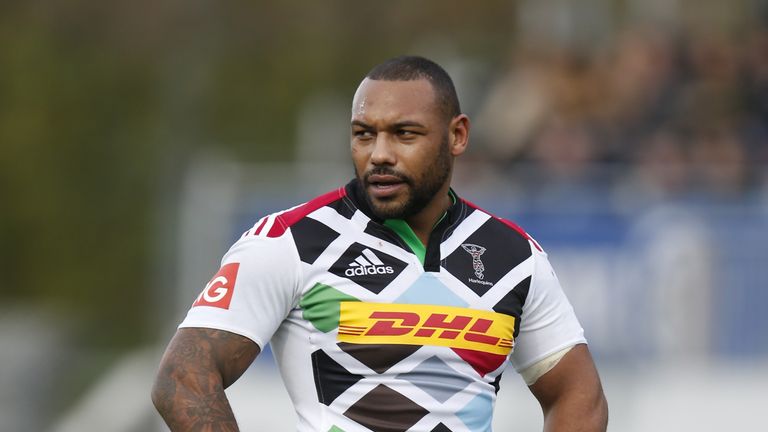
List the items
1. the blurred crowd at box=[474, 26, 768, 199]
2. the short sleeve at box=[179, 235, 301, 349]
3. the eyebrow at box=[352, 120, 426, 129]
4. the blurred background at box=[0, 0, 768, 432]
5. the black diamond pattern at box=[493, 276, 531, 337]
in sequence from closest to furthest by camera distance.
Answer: the short sleeve at box=[179, 235, 301, 349] → the eyebrow at box=[352, 120, 426, 129] → the black diamond pattern at box=[493, 276, 531, 337] → the blurred background at box=[0, 0, 768, 432] → the blurred crowd at box=[474, 26, 768, 199]

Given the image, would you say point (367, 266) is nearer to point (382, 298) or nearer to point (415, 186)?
point (382, 298)

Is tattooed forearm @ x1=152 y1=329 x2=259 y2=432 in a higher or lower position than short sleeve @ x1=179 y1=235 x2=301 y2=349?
lower

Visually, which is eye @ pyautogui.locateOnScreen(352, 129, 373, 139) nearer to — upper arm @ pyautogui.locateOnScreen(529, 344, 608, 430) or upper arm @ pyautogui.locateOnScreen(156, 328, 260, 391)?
upper arm @ pyautogui.locateOnScreen(156, 328, 260, 391)

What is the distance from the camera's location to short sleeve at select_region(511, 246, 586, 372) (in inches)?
225

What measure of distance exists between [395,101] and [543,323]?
987 millimetres

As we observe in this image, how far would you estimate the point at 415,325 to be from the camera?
536cm

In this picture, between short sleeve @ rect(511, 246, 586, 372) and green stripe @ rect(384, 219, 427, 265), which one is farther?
short sleeve @ rect(511, 246, 586, 372)

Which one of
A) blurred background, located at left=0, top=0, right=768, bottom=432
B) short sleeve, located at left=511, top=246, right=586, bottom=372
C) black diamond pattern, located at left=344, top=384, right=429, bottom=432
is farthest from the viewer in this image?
blurred background, located at left=0, top=0, right=768, bottom=432

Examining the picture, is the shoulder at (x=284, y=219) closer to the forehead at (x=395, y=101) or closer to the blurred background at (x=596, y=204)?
the forehead at (x=395, y=101)

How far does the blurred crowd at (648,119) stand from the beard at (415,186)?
Result: 5.80 m

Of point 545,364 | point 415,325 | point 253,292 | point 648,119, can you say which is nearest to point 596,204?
point 648,119

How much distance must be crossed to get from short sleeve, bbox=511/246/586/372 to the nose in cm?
71

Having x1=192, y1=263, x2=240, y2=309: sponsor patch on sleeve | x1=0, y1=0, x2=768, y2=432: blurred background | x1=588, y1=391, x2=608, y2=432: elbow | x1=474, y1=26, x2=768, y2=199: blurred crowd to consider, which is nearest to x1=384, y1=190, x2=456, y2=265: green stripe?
x1=192, y1=263, x2=240, y2=309: sponsor patch on sleeve

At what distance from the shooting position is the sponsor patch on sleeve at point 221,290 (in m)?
5.21
